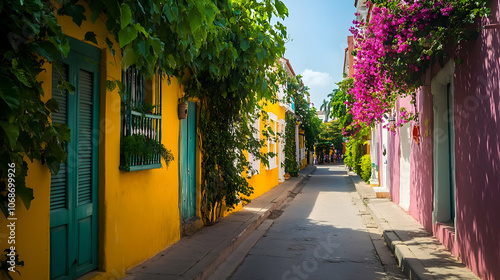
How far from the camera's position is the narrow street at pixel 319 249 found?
19.3ft

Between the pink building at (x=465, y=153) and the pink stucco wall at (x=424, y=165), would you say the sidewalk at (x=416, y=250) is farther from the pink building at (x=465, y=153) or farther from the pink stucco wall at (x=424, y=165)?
the pink stucco wall at (x=424, y=165)

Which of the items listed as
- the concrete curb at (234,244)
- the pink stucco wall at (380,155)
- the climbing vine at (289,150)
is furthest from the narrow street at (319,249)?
the climbing vine at (289,150)

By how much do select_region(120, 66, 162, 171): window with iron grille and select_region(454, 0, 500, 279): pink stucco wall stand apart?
380cm

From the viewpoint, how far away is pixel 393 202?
40.9 feet

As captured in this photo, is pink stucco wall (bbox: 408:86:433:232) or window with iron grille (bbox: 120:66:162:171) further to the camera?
pink stucco wall (bbox: 408:86:433:232)

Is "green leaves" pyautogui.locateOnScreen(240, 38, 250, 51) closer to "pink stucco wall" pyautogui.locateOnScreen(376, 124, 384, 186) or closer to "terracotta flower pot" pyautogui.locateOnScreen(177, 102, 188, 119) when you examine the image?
"terracotta flower pot" pyautogui.locateOnScreen(177, 102, 188, 119)

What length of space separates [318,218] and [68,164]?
25.1 feet

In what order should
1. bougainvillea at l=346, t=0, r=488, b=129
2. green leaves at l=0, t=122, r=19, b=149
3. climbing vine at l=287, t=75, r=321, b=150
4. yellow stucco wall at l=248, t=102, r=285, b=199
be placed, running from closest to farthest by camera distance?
green leaves at l=0, t=122, r=19, b=149, bougainvillea at l=346, t=0, r=488, b=129, yellow stucco wall at l=248, t=102, r=285, b=199, climbing vine at l=287, t=75, r=321, b=150

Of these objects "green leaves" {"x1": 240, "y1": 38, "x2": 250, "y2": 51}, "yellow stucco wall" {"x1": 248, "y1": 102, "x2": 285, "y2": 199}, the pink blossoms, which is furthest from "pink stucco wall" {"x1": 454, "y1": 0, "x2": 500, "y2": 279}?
"yellow stucco wall" {"x1": 248, "y1": 102, "x2": 285, "y2": 199}

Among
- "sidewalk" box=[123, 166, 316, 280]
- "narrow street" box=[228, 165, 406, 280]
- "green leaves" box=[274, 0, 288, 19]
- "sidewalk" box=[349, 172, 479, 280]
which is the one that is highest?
"green leaves" box=[274, 0, 288, 19]

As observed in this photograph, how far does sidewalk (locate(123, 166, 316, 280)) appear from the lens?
5.13 meters

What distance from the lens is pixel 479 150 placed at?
192 inches

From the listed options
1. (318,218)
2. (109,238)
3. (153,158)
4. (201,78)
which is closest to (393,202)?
(318,218)

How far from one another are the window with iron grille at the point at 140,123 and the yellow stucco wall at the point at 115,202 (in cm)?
14
